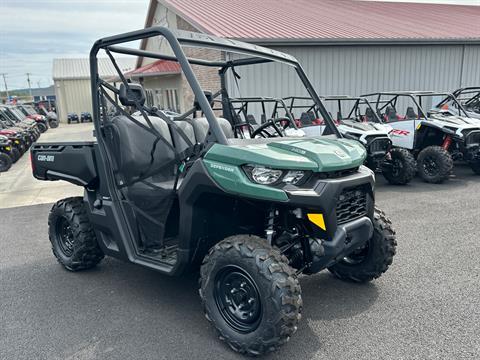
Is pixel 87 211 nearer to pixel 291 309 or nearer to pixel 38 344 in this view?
pixel 38 344

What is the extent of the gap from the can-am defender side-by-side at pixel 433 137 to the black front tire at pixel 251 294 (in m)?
6.39

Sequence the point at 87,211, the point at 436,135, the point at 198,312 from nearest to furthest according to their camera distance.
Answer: the point at 198,312
the point at 87,211
the point at 436,135

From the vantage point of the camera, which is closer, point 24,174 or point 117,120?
point 117,120

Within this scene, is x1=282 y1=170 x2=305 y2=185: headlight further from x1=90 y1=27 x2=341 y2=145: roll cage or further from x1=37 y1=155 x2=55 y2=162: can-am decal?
x1=37 y1=155 x2=55 y2=162: can-am decal

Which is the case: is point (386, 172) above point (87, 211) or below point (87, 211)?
below

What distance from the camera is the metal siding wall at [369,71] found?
37.2 ft

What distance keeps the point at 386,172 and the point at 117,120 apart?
5994 millimetres

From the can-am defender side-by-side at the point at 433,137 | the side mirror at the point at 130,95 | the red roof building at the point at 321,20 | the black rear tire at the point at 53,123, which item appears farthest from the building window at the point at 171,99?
the side mirror at the point at 130,95

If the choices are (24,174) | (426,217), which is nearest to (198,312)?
(426,217)

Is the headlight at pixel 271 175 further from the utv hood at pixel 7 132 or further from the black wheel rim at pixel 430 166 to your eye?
the utv hood at pixel 7 132

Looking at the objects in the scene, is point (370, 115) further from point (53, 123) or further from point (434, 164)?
point (53, 123)

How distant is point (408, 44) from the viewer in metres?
13.2

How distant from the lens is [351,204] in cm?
290

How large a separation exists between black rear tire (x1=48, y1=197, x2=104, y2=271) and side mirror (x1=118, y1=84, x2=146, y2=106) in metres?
1.52
